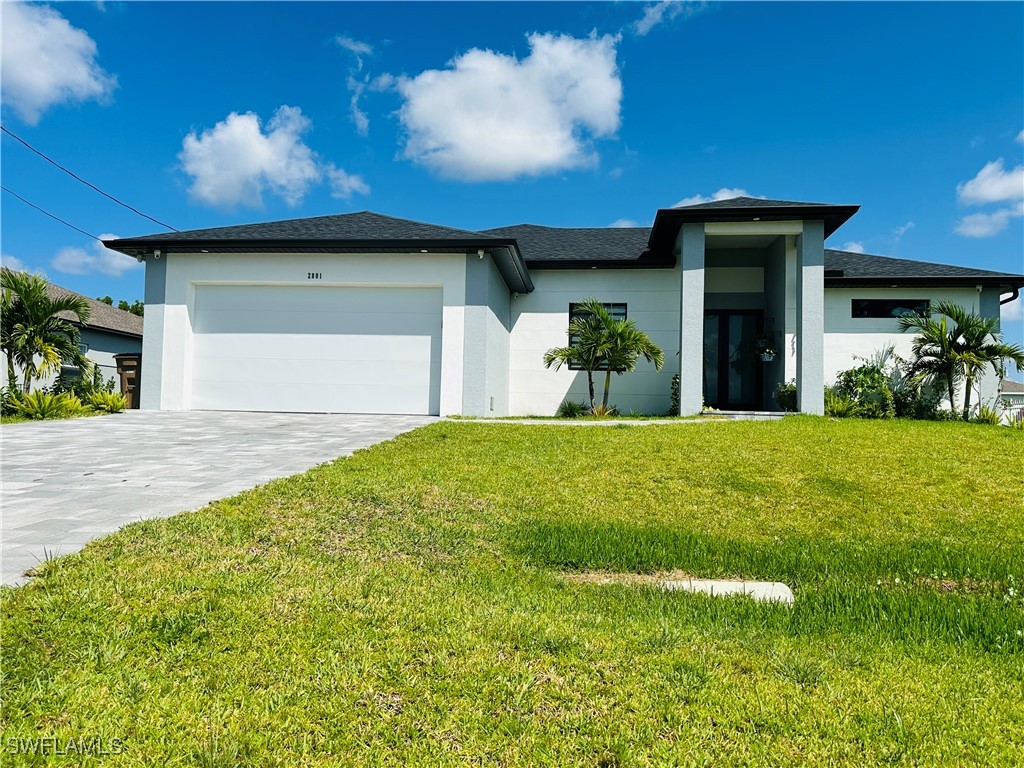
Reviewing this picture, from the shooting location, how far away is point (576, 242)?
16.0m

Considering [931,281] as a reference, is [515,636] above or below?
below

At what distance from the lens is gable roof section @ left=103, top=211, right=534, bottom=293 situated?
37.8 ft

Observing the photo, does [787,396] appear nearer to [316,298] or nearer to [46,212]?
[316,298]

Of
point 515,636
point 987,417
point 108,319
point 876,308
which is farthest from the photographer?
point 108,319

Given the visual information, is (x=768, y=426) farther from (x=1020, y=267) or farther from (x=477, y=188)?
(x=477, y=188)

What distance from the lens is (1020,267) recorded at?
45.8 ft

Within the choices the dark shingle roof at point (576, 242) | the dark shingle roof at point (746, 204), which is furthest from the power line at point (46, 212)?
the dark shingle roof at point (746, 204)

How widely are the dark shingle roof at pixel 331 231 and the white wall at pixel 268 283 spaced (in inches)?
16.6

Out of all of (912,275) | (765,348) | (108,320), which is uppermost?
(912,275)

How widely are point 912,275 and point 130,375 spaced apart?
19.2 metres

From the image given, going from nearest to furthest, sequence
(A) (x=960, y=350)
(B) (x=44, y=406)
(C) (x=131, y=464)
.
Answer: (C) (x=131, y=464)
(B) (x=44, y=406)
(A) (x=960, y=350)

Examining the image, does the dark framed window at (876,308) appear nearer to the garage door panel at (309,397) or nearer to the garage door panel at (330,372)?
the garage door panel at (309,397)

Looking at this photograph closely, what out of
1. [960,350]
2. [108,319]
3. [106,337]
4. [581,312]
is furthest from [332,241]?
[108,319]

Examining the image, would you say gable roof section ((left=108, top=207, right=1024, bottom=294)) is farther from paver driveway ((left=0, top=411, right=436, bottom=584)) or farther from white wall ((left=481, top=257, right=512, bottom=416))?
paver driveway ((left=0, top=411, right=436, bottom=584))
